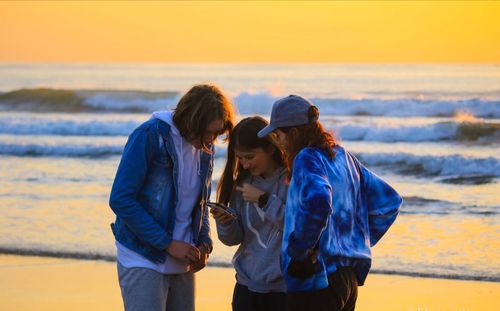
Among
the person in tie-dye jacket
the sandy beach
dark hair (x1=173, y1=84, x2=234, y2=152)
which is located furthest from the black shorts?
the sandy beach

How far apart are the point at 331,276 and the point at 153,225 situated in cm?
79

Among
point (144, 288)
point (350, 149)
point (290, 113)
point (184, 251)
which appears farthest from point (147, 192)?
point (350, 149)

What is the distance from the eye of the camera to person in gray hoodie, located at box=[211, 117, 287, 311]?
4.22 m

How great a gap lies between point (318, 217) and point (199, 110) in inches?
31.9

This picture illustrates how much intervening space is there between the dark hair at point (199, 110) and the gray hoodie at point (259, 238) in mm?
425

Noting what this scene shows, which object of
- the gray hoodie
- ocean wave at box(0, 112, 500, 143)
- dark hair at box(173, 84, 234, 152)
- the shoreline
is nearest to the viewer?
dark hair at box(173, 84, 234, 152)

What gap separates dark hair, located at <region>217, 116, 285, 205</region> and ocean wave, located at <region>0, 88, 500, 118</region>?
69.9 feet

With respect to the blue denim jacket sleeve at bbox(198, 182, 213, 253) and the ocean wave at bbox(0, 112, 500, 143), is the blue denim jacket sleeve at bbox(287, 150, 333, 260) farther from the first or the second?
the ocean wave at bbox(0, 112, 500, 143)

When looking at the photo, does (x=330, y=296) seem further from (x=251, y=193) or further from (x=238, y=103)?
(x=238, y=103)

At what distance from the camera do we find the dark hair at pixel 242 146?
166 inches

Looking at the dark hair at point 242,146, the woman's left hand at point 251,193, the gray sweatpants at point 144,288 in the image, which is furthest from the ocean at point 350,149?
the gray sweatpants at point 144,288

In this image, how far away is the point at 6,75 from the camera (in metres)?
50.7

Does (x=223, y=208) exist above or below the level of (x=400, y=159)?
above

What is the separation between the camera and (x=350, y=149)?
1988 cm
